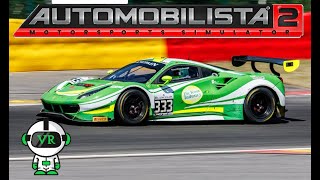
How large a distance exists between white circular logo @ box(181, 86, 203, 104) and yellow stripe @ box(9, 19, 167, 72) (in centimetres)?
679

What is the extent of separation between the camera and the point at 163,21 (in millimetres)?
22297

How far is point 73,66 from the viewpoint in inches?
808

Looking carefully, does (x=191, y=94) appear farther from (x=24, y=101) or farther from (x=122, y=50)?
(x=122, y=50)

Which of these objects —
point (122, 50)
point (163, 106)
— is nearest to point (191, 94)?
point (163, 106)

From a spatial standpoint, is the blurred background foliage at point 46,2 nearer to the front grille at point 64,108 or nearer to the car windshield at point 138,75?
the car windshield at point 138,75

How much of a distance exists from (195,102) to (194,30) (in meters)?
8.00

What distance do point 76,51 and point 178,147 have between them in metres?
8.76

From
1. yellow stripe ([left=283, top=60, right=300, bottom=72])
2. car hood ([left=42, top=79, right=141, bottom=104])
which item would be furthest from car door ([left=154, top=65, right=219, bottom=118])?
yellow stripe ([left=283, top=60, right=300, bottom=72])

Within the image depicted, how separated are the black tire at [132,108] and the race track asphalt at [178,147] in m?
0.16

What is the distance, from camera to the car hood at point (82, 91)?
13523 mm

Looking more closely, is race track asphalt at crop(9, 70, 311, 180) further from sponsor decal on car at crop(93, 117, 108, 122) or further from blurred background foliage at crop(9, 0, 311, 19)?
blurred background foliage at crop(9, 0, 311, 19)

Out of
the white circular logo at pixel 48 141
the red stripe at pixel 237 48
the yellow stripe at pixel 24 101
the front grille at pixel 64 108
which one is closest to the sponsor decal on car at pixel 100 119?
the front grille at pixel 64 108

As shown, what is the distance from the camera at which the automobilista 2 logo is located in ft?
71.1
